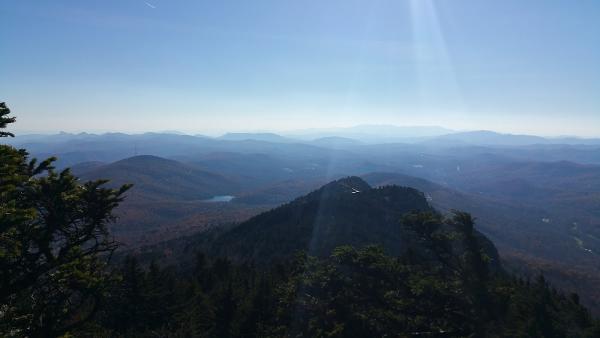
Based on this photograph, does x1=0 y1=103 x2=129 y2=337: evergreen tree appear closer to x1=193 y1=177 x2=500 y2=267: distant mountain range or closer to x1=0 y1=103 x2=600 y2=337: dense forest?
x1=0 y1=103 x2=600 y2=337: dense forest

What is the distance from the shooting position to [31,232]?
15.3m

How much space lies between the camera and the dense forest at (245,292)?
600 inches

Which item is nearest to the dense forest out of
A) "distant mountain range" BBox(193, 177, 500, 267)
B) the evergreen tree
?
the evergreen tree

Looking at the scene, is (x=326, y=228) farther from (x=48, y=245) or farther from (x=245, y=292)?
(x=48, y=245)

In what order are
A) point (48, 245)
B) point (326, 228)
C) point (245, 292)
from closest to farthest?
point (48, 245), point (245, 292), point (326, 228)

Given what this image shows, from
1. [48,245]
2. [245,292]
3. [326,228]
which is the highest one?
[48,245]

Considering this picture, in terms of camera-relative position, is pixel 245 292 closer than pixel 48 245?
No

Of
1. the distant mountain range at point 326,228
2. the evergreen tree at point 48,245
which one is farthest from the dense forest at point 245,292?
the distant mountain range at point 326,228

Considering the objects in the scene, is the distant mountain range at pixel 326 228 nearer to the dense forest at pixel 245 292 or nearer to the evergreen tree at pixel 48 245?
the dense forest at pixel 245 292

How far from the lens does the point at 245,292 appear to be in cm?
4159

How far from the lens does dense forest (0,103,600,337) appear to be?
50.0ft

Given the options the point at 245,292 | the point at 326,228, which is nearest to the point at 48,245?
the point at 245,292

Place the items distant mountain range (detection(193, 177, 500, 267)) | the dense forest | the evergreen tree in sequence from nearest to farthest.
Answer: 1. the evergreen tree
2. the dense forest
3. distant mountain range (detection(193, 177, 500, 267))

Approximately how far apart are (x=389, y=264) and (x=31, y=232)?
19.0 m
